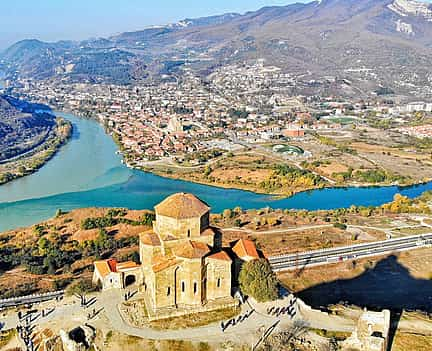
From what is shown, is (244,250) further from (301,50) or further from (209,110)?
(301,50)

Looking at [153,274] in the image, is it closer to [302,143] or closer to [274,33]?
[302,143]

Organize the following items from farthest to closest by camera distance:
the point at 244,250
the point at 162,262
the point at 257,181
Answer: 1. the point at 257,181
2. the point at 244,250
3. the point at 162,262

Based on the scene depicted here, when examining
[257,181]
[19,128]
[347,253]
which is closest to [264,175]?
[257,181]

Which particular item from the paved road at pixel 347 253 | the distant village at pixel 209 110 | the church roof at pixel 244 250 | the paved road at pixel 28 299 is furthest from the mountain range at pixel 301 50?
the paved road at pixel 28 299

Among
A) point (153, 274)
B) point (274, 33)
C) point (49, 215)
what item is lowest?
point (49, 215)

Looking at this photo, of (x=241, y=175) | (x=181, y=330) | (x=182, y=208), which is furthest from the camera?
(x=241, y=175)

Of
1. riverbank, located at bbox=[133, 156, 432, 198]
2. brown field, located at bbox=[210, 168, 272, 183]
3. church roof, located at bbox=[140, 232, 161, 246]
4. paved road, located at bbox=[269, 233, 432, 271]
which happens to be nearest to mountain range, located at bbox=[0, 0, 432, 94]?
riverbank, located at bbox=[133, 156, 432, 198]

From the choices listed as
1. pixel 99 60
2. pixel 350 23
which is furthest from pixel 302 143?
pixel 350 23
